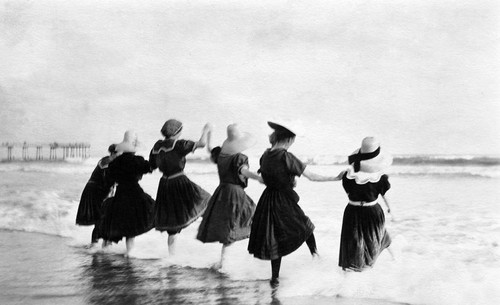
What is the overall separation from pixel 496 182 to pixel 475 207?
26cm

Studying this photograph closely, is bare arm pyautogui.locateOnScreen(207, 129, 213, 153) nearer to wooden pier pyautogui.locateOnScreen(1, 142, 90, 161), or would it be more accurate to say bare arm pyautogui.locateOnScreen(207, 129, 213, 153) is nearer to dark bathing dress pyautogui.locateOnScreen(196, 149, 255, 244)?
dark bathing dress pyautogui.locateOnScreen(196, 149, 255, 244)

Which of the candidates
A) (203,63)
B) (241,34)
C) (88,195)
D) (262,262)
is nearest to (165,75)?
(203,63)

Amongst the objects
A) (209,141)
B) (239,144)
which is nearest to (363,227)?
(239,144)

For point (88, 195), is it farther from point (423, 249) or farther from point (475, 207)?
point (475, 207)

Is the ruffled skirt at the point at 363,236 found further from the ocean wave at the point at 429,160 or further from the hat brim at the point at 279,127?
the hat brim at the point at 279,127

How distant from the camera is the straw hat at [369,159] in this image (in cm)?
410

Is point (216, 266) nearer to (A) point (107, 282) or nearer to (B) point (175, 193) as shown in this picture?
(B) point (175, 193)

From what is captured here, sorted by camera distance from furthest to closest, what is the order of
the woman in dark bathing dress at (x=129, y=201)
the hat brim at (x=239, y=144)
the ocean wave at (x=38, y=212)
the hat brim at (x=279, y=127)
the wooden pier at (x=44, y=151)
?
the ocean wave at (x=38, y=212), the wooden pier at (x=44, y=151), the woman in dark bathing dress at (x=129, y=201), the hat brim at (x=239, y=144), the hat brim at (x=279, y=127)

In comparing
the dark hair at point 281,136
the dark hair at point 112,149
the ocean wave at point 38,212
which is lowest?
the ocean wave at point 38,212

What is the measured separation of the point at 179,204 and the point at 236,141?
767 millimetres

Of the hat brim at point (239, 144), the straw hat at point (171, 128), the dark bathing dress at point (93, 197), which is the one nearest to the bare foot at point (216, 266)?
the hat brim at point (239, 144)

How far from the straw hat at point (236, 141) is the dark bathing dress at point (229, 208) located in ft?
0.22

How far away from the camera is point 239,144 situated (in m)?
4.53

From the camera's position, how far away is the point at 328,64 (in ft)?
15.4
